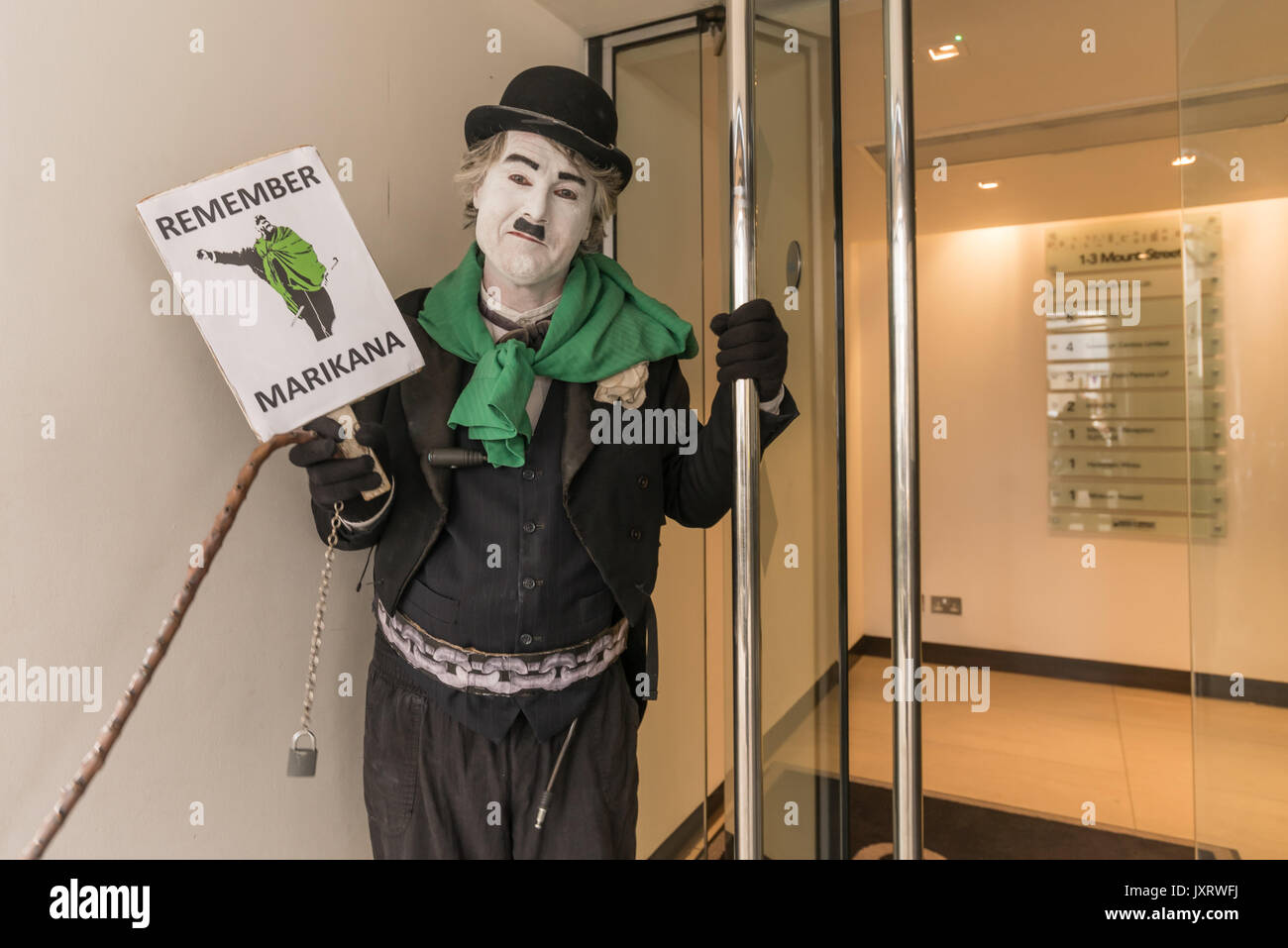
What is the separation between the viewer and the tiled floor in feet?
4.19

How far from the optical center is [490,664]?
1021 millimetres

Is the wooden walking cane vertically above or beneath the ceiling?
beneath

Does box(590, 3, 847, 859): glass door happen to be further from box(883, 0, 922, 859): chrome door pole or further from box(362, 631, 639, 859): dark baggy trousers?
box(883, 0, 922, 859): chrome door pole

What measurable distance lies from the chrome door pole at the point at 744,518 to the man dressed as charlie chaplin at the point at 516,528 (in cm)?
36

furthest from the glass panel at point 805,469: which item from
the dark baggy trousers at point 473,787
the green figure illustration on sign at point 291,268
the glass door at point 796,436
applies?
the green figure illustration on sign at point 291,268

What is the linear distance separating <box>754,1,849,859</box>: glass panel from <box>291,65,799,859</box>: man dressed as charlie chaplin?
1.06 feet

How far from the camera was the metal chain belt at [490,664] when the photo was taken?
3.34 feet

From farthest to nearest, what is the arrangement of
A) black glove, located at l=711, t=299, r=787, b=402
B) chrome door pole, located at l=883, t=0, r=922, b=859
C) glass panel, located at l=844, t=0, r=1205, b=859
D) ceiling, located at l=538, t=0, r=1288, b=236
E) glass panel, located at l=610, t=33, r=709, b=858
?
glass panel, located at l=844, t=0, r=1205, b=859 < glass panel, located at l=610, t=33, r=709, b=858 < ceiling, located at l=538, t=0, r=1288, b=236 < black glove, located at l=711, t=299, r=787, b=402 < chrome door pole, located at l=883, t=0, r=922, b=859

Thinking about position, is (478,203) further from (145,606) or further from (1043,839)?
(1043,839)

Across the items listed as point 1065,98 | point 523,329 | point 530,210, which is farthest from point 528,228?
point 1065,98

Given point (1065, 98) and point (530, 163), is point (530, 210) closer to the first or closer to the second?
point (530, 163)

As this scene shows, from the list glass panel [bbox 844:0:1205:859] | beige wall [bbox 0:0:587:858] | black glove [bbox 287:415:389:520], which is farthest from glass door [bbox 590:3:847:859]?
glass panel [bbox 844:0:1205:859]

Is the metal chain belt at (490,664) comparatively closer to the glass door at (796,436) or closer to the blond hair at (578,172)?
the glass door at (796,436)
